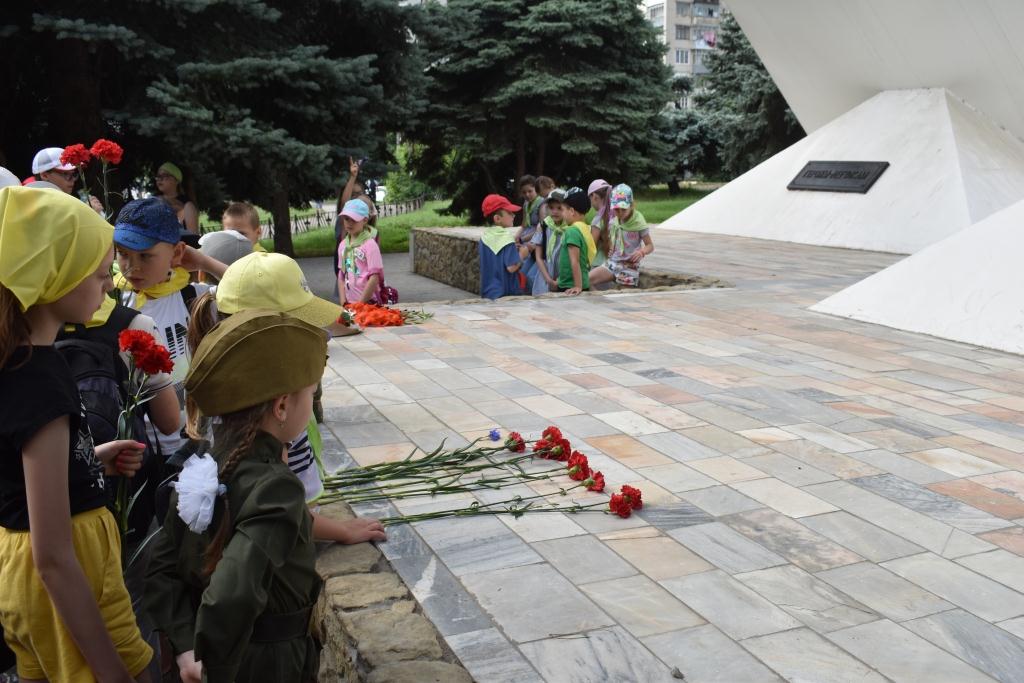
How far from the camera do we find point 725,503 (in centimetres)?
408

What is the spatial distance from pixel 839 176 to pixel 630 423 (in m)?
12.4

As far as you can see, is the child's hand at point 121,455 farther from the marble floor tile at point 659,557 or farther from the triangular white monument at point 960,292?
the triangular white monument at point 960,292

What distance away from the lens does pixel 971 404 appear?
5.77 metres

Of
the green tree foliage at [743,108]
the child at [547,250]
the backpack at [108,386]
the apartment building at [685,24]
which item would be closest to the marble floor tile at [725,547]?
the backpack at [108,386]

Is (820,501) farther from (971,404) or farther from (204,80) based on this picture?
(204,80)

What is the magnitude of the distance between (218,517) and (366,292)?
605 cm

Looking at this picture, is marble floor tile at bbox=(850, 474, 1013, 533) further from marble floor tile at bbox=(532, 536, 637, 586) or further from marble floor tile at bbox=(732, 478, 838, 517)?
marble floor tile at bbox=(532, 536, 637, 586)

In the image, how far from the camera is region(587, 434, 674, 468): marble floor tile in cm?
462

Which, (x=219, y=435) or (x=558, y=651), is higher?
(x=219, y=435)

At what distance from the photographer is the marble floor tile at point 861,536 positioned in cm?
359

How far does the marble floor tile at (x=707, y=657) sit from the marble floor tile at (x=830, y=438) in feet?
7.05

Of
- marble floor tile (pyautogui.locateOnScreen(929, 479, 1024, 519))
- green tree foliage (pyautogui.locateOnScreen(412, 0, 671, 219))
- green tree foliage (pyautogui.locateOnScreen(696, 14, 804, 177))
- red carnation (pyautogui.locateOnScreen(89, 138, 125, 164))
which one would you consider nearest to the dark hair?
red carnation (pyautogui.locateOnScreen(89, 138, 125, 164))

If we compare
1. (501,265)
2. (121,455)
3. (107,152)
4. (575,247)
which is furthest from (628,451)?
(501,265)

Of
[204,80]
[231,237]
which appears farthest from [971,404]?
[204,80]
